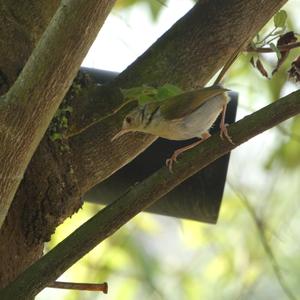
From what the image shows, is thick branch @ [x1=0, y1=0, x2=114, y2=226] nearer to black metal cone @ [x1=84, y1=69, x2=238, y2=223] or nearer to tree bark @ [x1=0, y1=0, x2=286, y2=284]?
tree bark @ [x1=0, y1=0, x2=286, y2=284]

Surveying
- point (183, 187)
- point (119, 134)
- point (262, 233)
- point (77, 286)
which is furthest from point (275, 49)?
point (262, 233)

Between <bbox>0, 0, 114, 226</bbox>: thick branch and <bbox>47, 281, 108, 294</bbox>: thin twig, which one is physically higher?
<bbox>0, 0, 114, 226</bbox>: thick branch

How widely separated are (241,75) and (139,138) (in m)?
1.05

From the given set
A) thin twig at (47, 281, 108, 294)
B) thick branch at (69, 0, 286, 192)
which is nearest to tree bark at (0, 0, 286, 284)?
thick branch at (69, 0, 286, 192)

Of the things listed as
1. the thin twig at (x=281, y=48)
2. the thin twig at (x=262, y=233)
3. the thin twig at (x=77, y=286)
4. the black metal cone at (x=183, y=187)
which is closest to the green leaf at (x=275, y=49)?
the thin twig at (x=281, y=48)

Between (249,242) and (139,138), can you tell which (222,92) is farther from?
(249,242)

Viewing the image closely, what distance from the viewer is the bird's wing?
5.60ft

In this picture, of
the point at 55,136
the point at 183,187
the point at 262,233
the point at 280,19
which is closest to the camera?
the point at 55,136

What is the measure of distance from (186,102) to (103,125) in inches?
8.1

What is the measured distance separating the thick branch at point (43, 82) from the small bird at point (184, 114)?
14.3 inches

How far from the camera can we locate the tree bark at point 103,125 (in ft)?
5.11

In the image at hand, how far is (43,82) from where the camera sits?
1310 mm

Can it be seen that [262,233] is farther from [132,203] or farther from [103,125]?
[132,203]

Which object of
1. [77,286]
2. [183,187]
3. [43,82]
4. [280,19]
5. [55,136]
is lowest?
[77,286]
